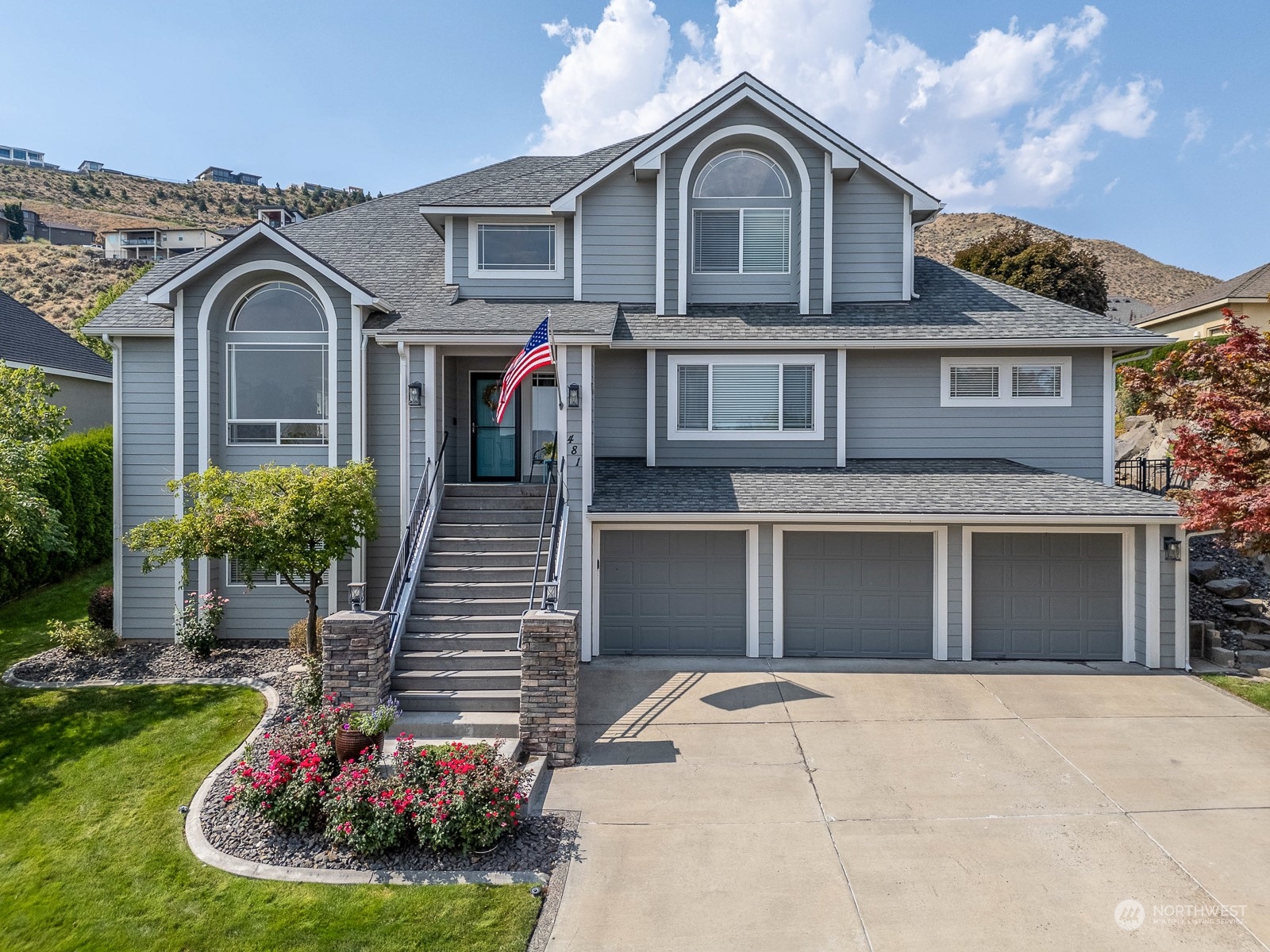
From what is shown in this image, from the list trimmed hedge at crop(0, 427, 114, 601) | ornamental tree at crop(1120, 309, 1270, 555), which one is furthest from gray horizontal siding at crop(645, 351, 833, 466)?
trimmed hedge at crop(0, 427, 114, 601)

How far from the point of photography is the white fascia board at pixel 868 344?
1116 cm

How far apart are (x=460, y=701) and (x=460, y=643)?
947mm

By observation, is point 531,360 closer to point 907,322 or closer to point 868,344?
point 868,344

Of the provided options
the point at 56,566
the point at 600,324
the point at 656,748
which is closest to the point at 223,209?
the point at 56,566

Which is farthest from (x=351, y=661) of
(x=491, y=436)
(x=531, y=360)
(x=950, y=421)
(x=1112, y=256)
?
(x=1112, y=256)

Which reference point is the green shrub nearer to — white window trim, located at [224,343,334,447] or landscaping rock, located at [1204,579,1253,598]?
white window trim, located at [224,343,334,447]

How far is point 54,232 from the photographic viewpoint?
6106 cm

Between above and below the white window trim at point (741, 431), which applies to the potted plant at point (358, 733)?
below

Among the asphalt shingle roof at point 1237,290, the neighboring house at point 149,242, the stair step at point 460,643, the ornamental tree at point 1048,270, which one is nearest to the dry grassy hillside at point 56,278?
the neighboring house at point 149,242

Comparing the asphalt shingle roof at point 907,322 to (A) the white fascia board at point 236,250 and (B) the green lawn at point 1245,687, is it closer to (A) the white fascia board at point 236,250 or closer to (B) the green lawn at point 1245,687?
(A) the white fascia board at point 236,250

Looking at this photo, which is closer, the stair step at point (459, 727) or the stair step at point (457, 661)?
the stair step at point (459, 727)

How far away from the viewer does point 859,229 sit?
12312 millimetres

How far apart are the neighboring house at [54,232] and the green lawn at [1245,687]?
8106cm

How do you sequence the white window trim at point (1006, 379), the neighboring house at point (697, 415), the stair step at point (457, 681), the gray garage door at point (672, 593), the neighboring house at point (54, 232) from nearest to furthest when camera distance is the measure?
the stair step at point (457, 681), the neighboring house at point (697, 415), the gray garage door at point (672, 593), the white window trim at point (1006, 379), the neighboring house at point (54, 232)
